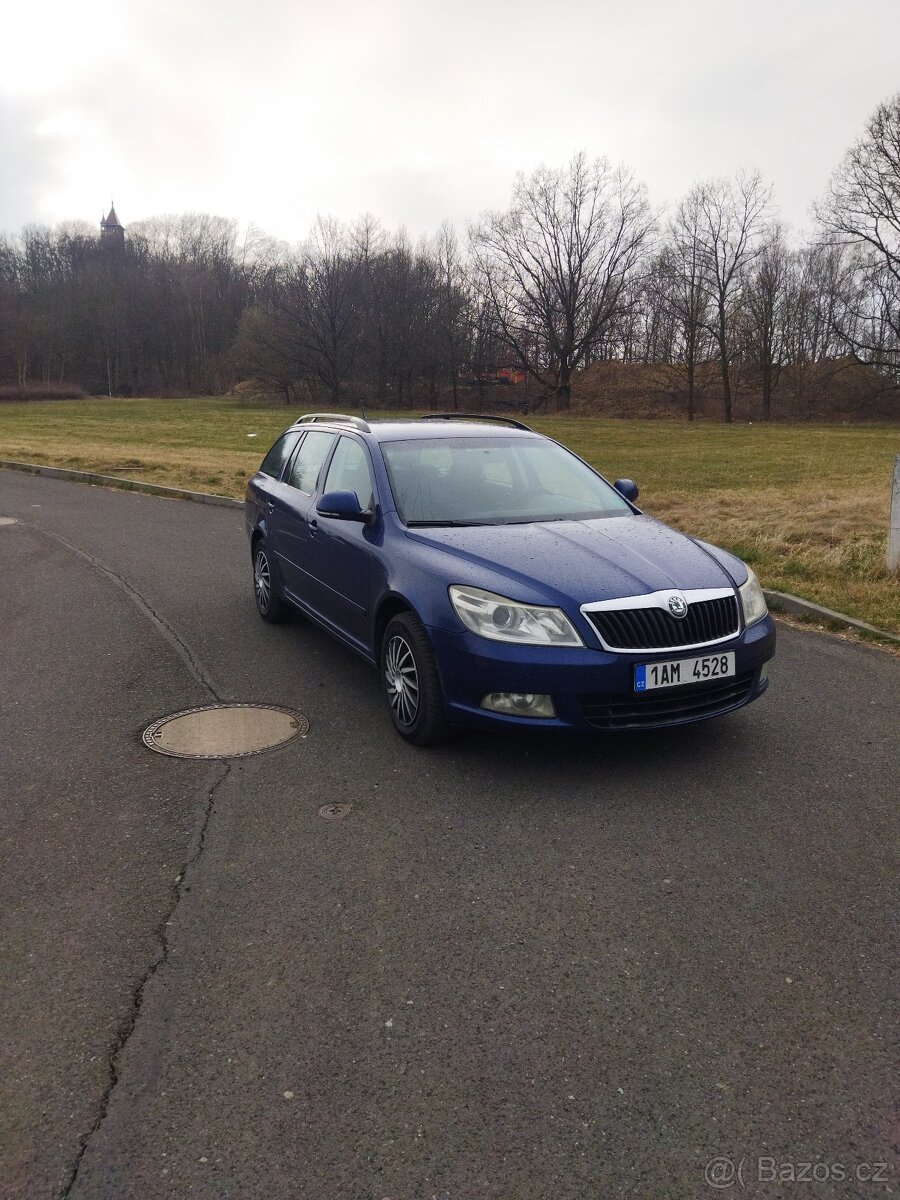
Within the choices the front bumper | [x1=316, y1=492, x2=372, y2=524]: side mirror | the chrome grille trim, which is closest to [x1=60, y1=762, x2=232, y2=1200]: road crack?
the front bumper

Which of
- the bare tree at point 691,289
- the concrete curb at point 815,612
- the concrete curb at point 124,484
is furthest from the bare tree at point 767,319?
the concrete curb at point 815,612

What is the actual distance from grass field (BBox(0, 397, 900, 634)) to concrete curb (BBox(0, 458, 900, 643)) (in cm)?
22

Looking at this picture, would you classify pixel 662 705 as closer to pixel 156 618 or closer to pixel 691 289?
pixel 156 618

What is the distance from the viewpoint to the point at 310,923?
10.8ft

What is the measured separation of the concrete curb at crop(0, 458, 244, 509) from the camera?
51.1 ft

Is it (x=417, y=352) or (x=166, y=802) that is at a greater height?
(x=417, y=352)

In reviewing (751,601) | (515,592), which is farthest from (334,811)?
(751,601)

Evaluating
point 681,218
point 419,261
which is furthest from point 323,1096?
point 419,261

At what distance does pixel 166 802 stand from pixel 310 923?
1298 mm

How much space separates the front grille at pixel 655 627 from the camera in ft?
14.3

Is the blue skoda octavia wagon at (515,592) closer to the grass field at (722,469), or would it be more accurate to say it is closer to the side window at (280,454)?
the side window at (280,454)

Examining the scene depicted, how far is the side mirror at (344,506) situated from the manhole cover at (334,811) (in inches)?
76.0

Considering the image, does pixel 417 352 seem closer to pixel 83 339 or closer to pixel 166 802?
pixel 83 339

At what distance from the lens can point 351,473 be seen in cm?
619
